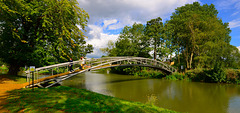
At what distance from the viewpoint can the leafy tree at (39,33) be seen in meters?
12.7

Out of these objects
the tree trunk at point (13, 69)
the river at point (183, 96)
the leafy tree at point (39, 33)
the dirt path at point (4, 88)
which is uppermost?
the leafy tree at point (39, 33)

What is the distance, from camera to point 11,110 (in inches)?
211

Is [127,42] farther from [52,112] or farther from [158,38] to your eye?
[52,112]

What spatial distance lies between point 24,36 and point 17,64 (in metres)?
3.50

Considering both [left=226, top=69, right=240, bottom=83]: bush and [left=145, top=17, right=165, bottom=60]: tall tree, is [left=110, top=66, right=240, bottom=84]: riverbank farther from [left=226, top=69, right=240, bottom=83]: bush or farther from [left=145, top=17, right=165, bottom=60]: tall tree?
[left=145, top=17, right=165, bottom=60]: tall tree

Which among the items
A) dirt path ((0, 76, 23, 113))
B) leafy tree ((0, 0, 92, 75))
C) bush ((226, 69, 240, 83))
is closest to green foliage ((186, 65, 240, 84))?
bush ((226, 69, 240, 83))

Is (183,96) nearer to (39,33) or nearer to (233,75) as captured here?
(233,75)

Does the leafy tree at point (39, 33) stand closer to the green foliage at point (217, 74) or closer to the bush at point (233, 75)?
the green foliage at point (217, 74)

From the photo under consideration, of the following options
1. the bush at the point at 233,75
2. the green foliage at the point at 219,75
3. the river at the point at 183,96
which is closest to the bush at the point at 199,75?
the green foliage at the point at 219,75

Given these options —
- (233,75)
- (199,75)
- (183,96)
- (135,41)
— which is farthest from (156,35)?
(183,96)

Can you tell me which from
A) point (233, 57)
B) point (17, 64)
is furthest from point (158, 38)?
point (17, 64)

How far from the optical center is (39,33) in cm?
1440

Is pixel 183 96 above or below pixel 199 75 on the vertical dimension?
below

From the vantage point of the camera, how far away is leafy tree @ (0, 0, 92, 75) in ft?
41.5
